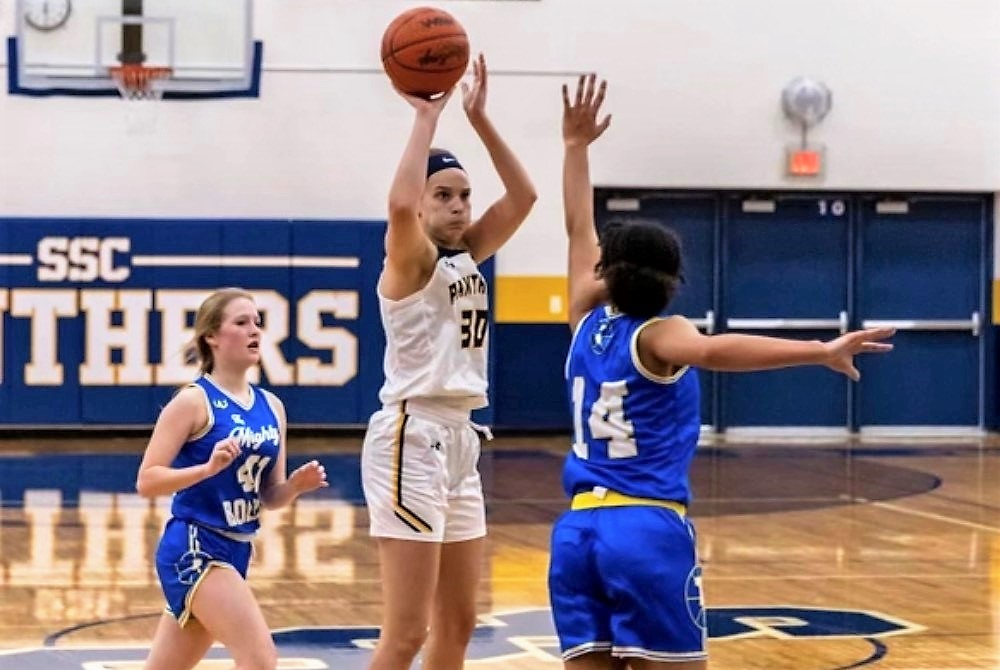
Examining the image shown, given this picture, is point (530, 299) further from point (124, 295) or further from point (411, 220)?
point (411, 220)

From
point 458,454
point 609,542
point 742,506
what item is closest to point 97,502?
point 742,506

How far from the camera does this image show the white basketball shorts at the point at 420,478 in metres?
5.30

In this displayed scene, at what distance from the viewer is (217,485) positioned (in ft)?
17.4

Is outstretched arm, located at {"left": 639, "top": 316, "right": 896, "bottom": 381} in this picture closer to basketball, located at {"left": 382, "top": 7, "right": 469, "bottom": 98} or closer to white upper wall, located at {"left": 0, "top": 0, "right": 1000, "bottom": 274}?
basketball, located at {"left": 382, "top": 7, "right": 469, "bottom": 98}

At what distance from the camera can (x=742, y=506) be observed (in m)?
13.0

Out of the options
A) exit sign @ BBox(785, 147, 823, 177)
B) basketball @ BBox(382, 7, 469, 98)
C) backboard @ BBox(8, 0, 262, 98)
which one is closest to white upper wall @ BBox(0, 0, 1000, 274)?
exit sign @ BBox(785, 147, 823, 177)

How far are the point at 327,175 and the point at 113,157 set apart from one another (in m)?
2.06

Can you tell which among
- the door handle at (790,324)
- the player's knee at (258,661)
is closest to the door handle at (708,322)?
the door handle at (790,324)

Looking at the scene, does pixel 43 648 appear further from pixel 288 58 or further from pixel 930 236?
pixel 930 236

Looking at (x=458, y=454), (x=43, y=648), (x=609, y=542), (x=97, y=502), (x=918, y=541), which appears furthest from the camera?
(x=97, y=502)

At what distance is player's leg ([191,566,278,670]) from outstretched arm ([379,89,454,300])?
3.16 ft

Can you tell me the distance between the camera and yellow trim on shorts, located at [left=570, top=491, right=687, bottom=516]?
4.48 metres

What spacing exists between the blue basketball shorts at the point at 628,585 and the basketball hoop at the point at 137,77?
43.5 ft

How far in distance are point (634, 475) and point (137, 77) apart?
13.4 metres
